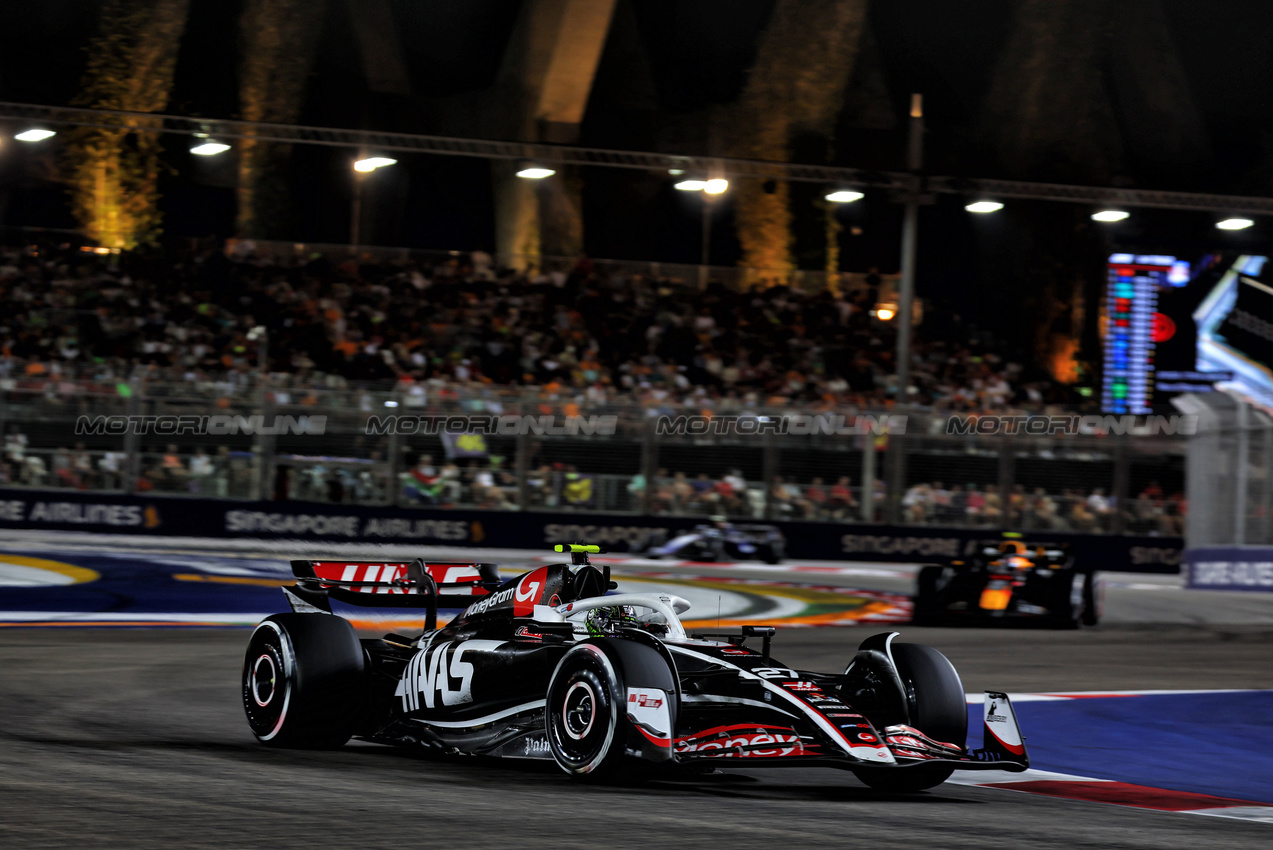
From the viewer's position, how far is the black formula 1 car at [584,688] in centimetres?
578

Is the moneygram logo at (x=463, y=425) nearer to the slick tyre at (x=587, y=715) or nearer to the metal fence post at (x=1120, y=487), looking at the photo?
the metal fence post at (x=1120, y=487)

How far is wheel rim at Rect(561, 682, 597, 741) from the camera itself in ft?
19.3

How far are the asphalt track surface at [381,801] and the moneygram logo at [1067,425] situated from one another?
13.5 metres

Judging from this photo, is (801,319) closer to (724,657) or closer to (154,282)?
(154,282)

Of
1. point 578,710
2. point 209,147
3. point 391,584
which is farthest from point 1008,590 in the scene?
point 209,147

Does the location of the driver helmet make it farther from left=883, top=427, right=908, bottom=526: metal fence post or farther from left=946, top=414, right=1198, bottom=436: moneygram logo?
left=946, top=414, right=1198, bottom=436: moneygram logo

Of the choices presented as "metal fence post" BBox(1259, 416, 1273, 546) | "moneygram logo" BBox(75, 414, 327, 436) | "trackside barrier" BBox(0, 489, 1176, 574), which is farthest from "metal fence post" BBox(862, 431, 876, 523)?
"moneygram logo" BBox(75, 414, 327, 436)

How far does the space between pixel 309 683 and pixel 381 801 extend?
1.64 m

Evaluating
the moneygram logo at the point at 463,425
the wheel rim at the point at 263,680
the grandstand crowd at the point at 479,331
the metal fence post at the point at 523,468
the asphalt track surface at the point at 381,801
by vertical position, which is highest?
the grandstand crowd at the point at 479,331

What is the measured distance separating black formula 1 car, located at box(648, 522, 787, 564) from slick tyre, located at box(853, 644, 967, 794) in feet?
49.3

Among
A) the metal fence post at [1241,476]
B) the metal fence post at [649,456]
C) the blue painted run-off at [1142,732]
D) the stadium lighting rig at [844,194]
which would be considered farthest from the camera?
the stadium lighting rig at [844,194]

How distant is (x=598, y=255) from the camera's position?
105 feet

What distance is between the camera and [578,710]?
5969 mm

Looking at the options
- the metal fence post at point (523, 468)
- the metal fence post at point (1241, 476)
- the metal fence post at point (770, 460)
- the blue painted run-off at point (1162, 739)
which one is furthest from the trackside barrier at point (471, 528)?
the blue painted run-off at point (1162, 739)
